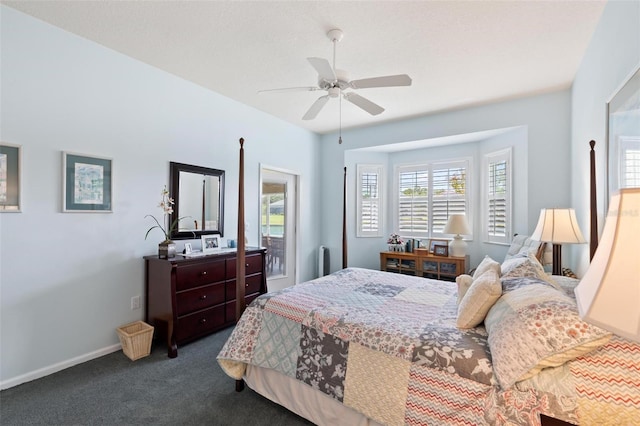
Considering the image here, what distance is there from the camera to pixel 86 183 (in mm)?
2684

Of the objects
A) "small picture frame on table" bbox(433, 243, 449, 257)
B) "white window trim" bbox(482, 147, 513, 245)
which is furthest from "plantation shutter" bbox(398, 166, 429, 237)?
"white window trim" bbox(482, 147, 513, 245)

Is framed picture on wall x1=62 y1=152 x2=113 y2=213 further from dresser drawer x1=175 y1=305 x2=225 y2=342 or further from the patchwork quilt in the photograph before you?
the patchwork quilt

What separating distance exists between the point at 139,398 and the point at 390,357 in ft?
6.05

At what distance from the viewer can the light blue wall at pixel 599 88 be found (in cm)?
179

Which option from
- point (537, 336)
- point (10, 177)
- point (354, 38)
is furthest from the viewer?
point (354, 38)

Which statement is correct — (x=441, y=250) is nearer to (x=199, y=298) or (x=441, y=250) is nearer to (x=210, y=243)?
(x=210, y=243)

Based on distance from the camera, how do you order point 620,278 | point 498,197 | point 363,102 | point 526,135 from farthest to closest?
point 498,197 → point 526,135 → point 363,102 → point 620,278

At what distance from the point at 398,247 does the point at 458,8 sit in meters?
3.47

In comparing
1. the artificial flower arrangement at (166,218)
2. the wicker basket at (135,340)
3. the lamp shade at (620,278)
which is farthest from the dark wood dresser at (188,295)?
the lamp shade at (620,278)

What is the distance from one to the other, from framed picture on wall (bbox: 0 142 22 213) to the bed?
1959mm

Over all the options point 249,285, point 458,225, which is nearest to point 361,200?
point 458,225

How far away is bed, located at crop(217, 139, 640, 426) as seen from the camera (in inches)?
47.4

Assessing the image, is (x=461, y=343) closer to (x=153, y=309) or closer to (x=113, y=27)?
(x=153, y=309)

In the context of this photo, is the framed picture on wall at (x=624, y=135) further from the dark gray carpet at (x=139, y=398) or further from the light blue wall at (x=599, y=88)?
the dark gray carpet at (x=139, y=398)
